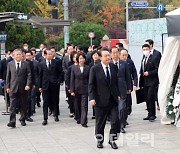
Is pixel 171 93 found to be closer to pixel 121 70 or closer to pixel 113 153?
pixel 121 70

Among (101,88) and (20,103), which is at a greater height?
(101,88)

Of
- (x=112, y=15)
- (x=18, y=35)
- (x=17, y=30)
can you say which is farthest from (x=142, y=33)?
(x=112, y=15)

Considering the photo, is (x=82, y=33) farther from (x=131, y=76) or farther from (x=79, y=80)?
(x=131, y=76)

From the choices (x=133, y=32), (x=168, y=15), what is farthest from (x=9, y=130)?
(x=133, y=32)

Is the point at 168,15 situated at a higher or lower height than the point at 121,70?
higher

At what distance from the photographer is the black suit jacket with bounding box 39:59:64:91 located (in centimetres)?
1154

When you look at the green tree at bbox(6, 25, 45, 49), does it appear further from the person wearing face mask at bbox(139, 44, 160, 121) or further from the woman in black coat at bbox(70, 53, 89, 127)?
the person wearing face mask at bbox(139, 44, 160, 121)

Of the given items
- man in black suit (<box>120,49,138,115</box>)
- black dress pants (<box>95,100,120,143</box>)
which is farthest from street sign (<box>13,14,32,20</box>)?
black dress pants (<box>95,100,120,143</box>)

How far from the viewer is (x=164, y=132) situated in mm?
9953

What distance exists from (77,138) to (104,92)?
1574 millimetres

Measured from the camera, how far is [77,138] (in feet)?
31.3

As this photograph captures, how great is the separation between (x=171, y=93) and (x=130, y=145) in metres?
2.65

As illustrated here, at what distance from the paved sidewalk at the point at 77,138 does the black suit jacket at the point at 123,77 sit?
93 centimetres

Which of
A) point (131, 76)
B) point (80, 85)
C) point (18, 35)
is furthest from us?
point (18, 35)
